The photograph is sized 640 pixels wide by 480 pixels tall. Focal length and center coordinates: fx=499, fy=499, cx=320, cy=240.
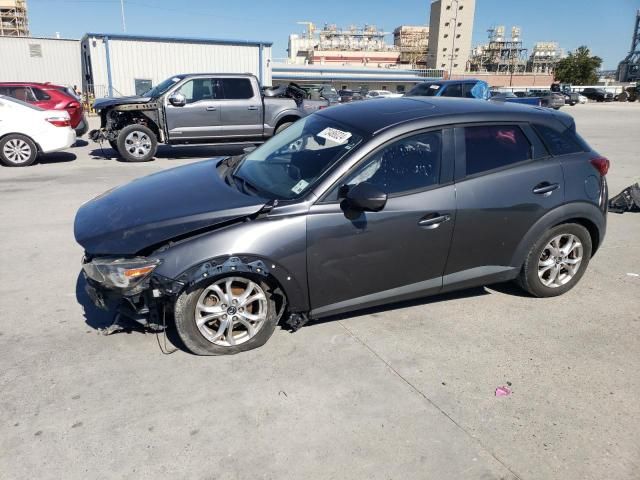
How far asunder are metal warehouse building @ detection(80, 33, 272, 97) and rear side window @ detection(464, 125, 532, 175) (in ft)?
83.7

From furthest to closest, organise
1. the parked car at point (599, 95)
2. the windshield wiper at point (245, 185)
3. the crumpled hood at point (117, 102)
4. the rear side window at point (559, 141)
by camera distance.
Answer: the parked car at point (599, 95), the crumpled hood at point (117, 102), the rear side window at point (559, 141), the windshield wiper at point (245, 185)

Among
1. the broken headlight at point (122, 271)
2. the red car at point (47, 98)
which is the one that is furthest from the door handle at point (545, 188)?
the red car at point (47, 98)

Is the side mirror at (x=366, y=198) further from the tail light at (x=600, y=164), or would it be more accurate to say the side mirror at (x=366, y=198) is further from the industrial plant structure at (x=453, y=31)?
the industrial plant structure at (x=453, y=31)

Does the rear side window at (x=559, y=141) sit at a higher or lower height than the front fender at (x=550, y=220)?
higher

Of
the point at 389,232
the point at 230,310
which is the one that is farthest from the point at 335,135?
the point at 230,310

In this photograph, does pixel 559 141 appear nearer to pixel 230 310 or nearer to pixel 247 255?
pixel 247 255

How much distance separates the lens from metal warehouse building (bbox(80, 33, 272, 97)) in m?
25.4

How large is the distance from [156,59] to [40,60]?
24.6 feet

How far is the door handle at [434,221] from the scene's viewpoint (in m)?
3.53

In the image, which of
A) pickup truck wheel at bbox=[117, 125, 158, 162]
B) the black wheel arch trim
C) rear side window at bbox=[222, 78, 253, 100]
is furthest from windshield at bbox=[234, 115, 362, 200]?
rear side window at bbox=[222, 78, 253, 100]

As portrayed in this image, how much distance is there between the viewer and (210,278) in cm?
312

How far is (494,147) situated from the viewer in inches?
152

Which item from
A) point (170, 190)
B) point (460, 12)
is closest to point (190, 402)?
point (170, 190)

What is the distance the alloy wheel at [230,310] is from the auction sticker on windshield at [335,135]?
123 centimetres
